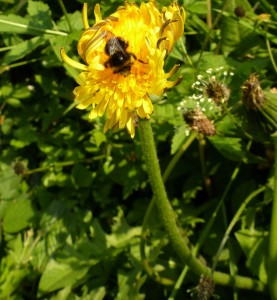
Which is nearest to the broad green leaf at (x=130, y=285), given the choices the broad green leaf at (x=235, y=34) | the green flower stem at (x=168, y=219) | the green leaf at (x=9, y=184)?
the green flower stem at (x=168, y=219)

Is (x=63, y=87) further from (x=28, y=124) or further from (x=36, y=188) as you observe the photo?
(x=36, y=188)

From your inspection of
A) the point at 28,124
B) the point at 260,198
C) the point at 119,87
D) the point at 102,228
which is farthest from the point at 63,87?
the point at 119,87

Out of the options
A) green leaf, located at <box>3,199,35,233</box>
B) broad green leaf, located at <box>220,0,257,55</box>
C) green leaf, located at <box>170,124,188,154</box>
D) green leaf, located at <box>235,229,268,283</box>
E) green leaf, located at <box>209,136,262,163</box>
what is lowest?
green leaf, located at <box>3,199,35,233</box>

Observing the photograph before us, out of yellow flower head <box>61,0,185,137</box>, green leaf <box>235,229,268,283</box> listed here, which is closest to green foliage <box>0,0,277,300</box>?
green leaf <box>235,229,268,283</box>

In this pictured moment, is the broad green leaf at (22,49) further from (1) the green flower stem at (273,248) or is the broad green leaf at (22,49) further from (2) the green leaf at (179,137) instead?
(1) the green flower stem at (273,248)

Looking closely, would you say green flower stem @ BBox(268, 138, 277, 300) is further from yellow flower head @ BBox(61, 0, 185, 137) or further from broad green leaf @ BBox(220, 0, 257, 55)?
broad green leaf @ BBox(220, 0, 257, 55)
